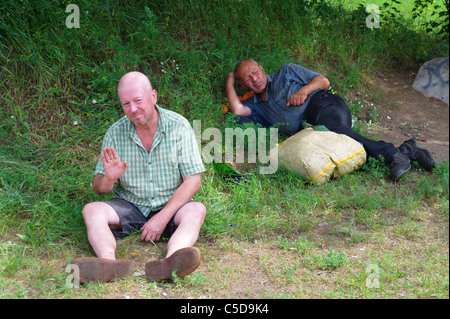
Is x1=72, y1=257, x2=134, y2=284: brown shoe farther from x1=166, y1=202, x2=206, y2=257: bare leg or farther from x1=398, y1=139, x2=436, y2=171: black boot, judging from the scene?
x1=398, y1=139, x2=436, y2=171: black boot

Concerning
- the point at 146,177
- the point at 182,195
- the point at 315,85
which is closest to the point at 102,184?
the point at 146,177

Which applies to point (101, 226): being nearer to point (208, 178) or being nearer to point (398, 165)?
point (208, 178)

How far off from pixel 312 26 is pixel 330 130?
2.45m

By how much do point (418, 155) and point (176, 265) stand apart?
2931 mm

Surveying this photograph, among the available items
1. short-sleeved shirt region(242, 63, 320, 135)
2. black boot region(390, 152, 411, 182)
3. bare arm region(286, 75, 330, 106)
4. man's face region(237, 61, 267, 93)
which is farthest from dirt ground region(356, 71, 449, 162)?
man's face region(237, 61, 267, 93)

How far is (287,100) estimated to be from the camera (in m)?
5.62

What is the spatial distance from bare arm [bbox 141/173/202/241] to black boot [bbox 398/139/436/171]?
241 centimetres

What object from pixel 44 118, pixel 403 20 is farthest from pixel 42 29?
pixel 403 20

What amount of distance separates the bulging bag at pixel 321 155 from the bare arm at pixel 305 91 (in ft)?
2.35

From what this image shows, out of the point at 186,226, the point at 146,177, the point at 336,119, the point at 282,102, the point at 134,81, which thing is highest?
the point at 134,81

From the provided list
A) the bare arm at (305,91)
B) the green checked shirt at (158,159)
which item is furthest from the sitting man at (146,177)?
the bare arm at (305,91)

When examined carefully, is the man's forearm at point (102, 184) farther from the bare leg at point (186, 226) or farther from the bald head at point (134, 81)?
the bald head at point (134, 81)

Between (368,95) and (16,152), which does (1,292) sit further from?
(368,95)

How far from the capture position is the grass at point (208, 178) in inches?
128
